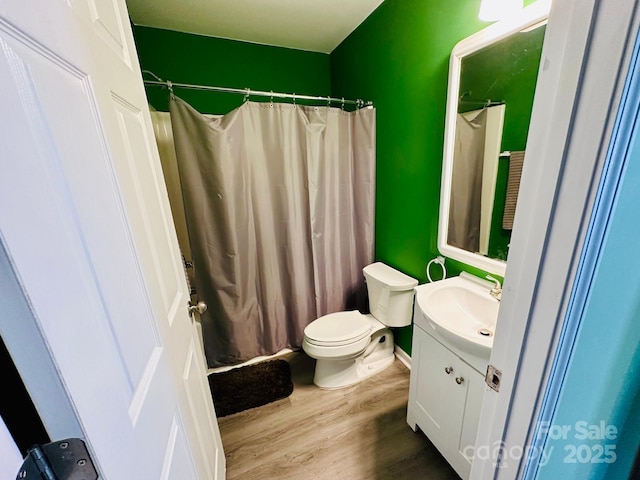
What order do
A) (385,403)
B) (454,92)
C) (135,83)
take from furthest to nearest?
(385,403) → (454,92) → (135,83)

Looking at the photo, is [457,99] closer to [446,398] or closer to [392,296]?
[392,296]

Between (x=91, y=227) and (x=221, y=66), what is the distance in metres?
2.22

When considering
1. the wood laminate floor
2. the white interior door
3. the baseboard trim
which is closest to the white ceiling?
the white interior door

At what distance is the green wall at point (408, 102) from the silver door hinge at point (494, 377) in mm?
925

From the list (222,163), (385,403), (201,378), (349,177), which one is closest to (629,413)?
(385,403)

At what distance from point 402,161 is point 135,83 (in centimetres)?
150

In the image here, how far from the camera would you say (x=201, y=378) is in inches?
43.3

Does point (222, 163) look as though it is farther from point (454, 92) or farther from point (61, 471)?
point (61, 471)

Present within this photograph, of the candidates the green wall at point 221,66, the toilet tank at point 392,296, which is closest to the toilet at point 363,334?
the toilet tank at point 392,296

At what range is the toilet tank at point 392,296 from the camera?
5.62 ft

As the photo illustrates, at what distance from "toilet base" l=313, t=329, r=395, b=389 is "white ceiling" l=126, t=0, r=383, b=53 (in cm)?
224

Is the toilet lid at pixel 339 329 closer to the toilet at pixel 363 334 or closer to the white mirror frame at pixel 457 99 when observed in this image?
the toilet at pixel 363 334

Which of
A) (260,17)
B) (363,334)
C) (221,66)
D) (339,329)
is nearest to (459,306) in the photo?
(363,334)

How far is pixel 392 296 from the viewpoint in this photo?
1.75 meters
